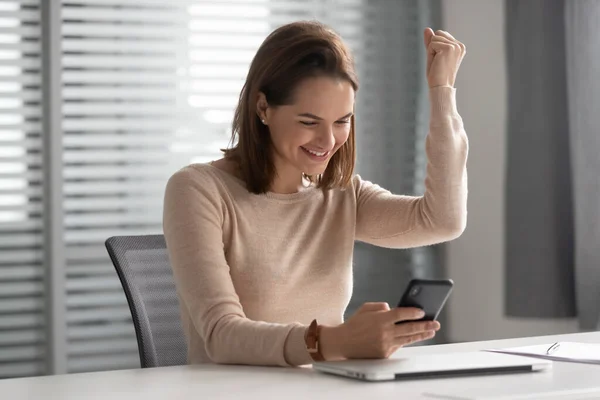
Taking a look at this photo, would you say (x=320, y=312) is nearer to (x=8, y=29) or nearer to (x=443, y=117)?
(x=443, y=117)

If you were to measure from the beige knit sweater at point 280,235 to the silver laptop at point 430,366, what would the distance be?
194mm

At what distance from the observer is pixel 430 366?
4.62ft

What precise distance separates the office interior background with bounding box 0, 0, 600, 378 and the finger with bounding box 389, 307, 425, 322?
99.9 inches

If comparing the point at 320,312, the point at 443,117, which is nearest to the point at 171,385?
the point at 320,312

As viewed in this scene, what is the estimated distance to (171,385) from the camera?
1365mm

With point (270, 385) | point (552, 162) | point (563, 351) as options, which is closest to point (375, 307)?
point (270, 385)

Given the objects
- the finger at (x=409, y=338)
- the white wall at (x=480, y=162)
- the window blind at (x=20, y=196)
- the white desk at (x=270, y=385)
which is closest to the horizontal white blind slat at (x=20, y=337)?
the window blind at (x=20, y=196)

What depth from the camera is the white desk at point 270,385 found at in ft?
4.17

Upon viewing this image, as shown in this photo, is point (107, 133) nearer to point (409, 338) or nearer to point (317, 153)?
point (317, 153)

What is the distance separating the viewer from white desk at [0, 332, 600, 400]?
1.27 metres

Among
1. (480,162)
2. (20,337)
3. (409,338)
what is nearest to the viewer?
(409,338)

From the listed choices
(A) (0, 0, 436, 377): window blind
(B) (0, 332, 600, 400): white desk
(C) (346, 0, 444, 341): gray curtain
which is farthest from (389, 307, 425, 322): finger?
(C) (346, 0, 444, 341): gray curtain

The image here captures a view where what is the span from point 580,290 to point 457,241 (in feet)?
2.11

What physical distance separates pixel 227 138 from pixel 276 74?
221 cm
